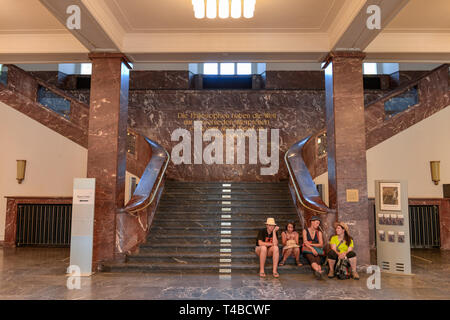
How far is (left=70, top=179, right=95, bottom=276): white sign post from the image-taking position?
20.1 feet

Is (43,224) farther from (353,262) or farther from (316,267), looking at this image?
(353,262)

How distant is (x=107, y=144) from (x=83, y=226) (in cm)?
161

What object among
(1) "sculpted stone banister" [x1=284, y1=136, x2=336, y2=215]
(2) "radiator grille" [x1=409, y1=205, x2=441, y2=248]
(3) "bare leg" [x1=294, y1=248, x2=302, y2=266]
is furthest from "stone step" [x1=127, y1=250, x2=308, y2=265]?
(2) "radiator grille" [x1=409, y1=205, x2=441, y2=248]

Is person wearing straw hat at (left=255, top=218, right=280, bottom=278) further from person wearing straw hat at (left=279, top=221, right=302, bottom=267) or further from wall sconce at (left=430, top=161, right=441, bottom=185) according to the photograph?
wall sconce at (left=430, top=161, right=441, bottom=185)

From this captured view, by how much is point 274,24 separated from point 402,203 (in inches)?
159

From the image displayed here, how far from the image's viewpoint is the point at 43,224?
9.33 m

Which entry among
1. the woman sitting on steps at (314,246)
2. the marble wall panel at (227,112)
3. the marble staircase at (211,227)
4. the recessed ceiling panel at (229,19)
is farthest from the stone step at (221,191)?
the recessed ceiling panel at (229,19)

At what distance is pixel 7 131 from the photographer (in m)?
9.52

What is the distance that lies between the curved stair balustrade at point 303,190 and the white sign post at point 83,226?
3965 mm

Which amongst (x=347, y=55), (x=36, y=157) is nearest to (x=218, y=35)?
(x=347, y=55)

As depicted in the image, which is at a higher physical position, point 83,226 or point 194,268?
point 83,226

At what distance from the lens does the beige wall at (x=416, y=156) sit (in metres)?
9.00
